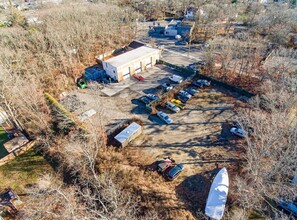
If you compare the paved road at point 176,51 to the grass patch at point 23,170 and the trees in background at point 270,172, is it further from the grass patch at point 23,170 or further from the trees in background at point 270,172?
the grass patch at point 23,170

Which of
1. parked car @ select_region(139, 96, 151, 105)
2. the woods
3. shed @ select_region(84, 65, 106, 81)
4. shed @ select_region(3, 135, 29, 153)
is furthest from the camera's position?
shed @ select_region(84, 65, 106, 81)

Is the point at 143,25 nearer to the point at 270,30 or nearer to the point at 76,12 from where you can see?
the point at 76,12

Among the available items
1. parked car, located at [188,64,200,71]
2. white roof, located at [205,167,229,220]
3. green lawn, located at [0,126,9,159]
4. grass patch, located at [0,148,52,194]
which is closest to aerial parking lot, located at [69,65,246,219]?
white roof, located at [205,167,229,220]

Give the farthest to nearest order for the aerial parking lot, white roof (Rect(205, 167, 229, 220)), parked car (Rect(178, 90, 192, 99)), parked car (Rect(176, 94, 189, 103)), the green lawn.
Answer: parked car (Rect(178, 90, 192, 99)) < parked car (Rect(176, 94, 189, 103)) < the green lawn < the aerial parking lot < white roof (Rect(205, 167, 229, 220))

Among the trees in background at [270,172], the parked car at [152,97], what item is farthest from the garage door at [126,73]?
the trees in background at [270,172]

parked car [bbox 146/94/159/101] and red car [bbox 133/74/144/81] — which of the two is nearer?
parked car [bbox 146/94/159/101]

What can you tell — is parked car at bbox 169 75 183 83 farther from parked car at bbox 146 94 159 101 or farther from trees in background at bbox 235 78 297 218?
trees in background at bbox 235 78 297 218
